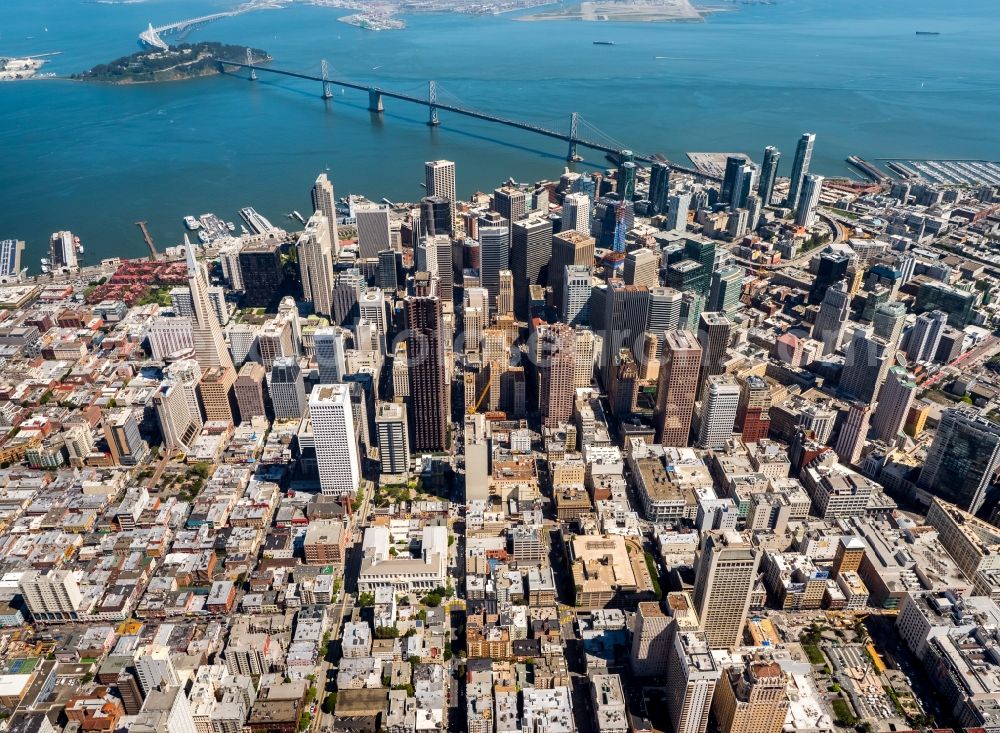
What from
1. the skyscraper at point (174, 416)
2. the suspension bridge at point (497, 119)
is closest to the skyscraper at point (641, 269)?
the skyscraper at point (174, 416)

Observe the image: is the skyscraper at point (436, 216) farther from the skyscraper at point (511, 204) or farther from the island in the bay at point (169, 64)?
the island in the bay at point (169, 64)

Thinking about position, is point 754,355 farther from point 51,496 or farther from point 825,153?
point 825,153

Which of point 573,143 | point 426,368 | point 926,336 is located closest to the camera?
point 426,368

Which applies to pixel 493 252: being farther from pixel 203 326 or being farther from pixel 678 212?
pixel 678 212

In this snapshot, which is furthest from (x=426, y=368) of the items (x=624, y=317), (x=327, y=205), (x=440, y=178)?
(x=440, y=178)

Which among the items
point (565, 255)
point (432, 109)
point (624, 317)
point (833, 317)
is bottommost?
point (833, 317)

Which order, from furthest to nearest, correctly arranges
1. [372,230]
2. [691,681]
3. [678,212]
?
1. [678,212]
2. [372,230]
3. [691,681]

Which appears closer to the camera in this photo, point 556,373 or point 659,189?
point 556,373
